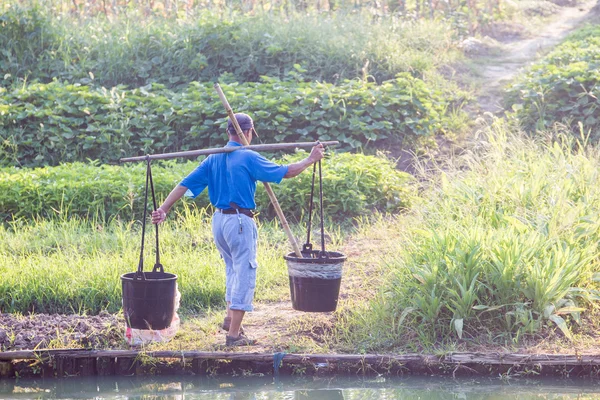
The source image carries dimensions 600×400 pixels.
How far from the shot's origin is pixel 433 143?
36.4 feet

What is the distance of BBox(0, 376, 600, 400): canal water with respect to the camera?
541cm

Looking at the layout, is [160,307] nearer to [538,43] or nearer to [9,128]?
[9,128]

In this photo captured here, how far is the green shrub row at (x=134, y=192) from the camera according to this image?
8891 mm

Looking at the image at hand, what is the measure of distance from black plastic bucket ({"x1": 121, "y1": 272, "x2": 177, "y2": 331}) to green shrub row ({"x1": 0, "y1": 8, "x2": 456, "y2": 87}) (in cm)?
711

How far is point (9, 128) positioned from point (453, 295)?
23.7 ft

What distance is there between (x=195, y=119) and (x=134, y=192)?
246 cm

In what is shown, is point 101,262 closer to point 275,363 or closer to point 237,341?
point 237,341

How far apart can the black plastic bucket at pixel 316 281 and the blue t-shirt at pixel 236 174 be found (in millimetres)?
563

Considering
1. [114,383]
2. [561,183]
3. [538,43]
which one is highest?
[538,43]

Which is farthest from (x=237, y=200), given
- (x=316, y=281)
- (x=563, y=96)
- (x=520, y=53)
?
(x=520, y=53)

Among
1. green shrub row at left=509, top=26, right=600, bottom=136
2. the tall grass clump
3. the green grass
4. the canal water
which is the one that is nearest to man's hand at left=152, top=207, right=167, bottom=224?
the canal water

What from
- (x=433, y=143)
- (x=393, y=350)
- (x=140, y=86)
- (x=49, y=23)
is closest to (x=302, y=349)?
(x=393, y=350)

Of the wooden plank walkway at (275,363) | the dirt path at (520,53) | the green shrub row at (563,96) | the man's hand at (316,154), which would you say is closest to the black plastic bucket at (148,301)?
the wooden plank walkway at (275,363)

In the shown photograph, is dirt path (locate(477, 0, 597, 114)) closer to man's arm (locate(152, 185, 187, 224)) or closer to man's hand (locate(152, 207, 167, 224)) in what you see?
man's arm (locate(152, 185, 187, 224))
